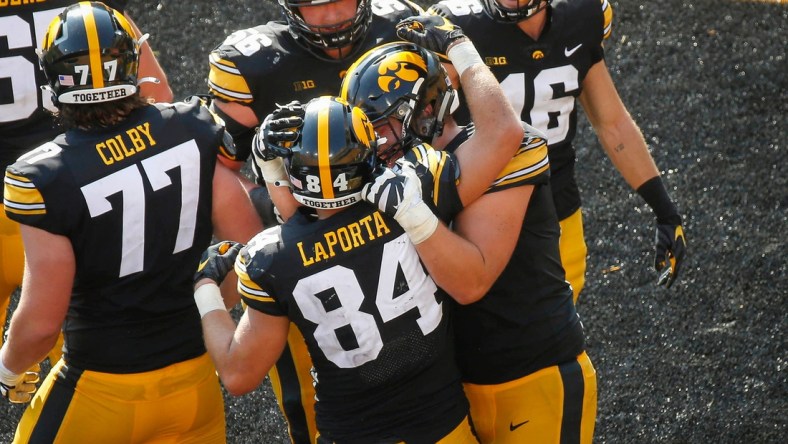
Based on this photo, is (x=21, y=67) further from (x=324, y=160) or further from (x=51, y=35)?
(x=324, y=160)

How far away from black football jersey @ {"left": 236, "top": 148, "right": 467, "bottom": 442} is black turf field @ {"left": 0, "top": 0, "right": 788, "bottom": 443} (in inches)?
35.8

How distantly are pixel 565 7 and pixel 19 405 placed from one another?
297 centimetres

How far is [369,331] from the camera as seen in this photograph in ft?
10.2

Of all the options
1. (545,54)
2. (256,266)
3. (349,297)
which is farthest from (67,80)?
(545,54)

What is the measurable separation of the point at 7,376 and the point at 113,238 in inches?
26.9

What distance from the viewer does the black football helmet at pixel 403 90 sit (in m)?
3.24

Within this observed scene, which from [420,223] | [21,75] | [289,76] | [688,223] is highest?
[420,223]

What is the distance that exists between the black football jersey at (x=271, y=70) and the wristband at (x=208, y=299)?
3.02 feet

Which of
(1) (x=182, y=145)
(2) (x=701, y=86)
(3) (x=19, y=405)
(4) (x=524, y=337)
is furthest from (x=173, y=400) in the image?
(2) (x=701, y=86)

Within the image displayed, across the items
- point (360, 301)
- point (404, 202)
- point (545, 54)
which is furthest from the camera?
point (545, 54)

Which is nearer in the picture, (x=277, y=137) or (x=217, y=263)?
(x=277, y=137)

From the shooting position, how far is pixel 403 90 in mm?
3232

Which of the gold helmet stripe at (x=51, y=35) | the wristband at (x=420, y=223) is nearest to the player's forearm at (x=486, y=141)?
the wristband at (x=420, y=223)

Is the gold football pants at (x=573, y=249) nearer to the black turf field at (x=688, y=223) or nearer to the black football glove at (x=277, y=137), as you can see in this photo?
the black turf field at (x=688, y=223)
